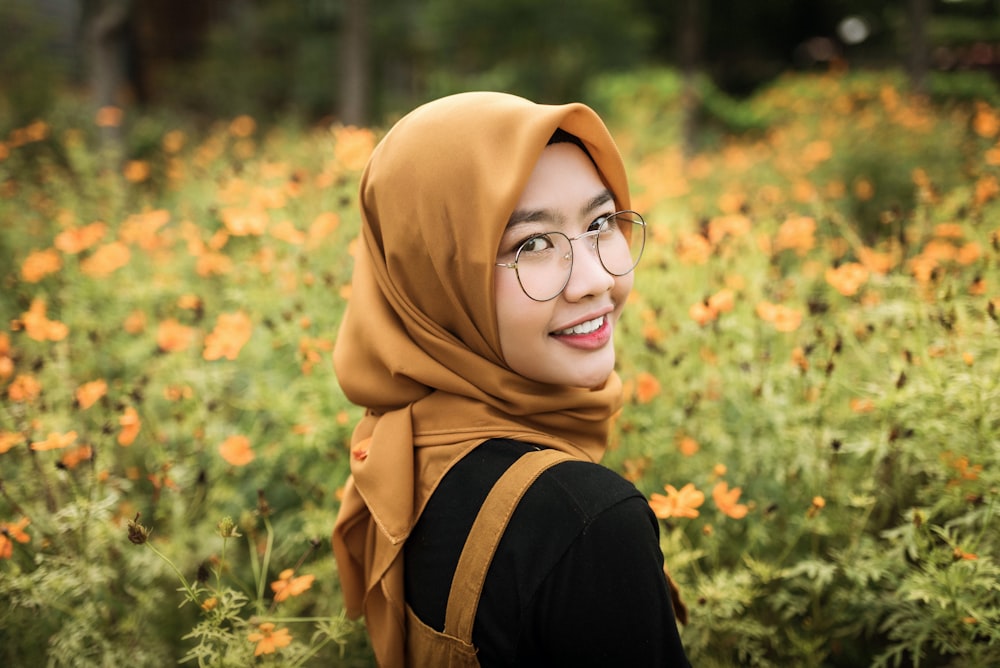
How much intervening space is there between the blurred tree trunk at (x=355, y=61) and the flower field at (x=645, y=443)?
5.54 meters

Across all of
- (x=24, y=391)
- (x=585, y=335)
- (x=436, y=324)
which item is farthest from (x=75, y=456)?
(x=585, y=335)

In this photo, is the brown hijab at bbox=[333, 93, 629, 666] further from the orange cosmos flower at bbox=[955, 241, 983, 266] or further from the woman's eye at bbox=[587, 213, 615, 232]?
the orange cosmos flower at bbox=[955, 241, 983, 266]

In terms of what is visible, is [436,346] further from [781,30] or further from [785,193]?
[781,30]

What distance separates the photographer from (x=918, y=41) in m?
7.46

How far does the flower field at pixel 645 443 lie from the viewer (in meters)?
1.56

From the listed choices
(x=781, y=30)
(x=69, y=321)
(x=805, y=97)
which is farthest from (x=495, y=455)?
(x=781, y=30)

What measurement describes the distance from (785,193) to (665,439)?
3082mm

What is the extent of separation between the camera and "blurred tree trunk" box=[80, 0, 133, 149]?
667 centimetres

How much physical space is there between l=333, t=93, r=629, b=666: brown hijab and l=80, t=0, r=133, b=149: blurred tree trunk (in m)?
6.49

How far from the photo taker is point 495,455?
1147mm

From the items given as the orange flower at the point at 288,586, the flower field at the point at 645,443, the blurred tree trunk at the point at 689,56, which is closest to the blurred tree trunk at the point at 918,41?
the blurred tree trunk at the point at 689,56

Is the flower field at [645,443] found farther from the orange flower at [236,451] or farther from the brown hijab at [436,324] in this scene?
the brown hijab at [436,324]

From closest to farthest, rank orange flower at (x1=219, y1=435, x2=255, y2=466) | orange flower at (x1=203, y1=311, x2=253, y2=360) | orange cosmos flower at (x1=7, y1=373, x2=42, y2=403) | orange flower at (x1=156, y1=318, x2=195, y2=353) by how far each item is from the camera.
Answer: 1. orange flower at (x1=219, y1=435, x2=255, y2=466)
2. orange cosmos flower at (x1=7, y1=373, x2=42, y2=403)
3. orange flower at (x1=203, y1=311, x2=253, y2=360)
4. orange flower at (x1=156, y1=318, x2=195, y2=353)

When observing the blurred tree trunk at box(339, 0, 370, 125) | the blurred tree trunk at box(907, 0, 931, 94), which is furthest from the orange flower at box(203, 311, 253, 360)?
the blurred tree trunk at box(907, 0, 931, 94)
